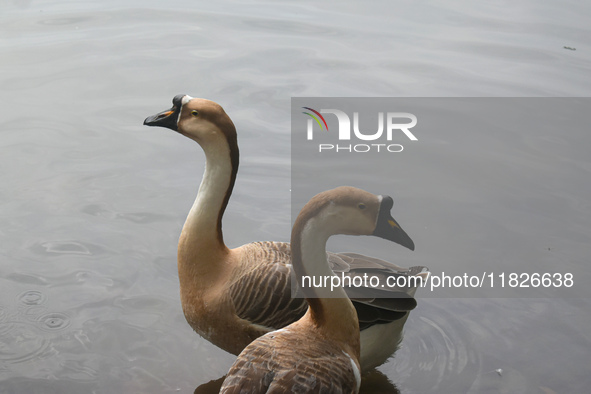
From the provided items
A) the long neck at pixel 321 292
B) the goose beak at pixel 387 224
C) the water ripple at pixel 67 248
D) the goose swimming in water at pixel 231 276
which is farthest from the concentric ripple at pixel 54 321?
the goose beak at pixel 387 224

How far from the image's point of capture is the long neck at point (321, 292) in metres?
3.85

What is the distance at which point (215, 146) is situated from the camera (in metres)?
4.38

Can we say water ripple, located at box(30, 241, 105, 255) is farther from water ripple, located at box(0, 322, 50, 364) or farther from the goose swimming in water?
the goose swimming in water

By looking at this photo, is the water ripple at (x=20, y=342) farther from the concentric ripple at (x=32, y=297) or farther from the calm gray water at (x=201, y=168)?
the concentric ripple at (x=32, y=297)

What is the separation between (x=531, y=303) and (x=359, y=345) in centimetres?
195

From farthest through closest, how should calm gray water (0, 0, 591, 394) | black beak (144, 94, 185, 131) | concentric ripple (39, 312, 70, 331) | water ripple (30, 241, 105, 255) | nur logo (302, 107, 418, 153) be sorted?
Answer: nur logo (302, 107, 418, 153)
water ripple (30, 241, 105, 255)
concentric ripple (39, 312, 70, 331)
calm gray water (0, 0, 591, 394)
black beak (144, 94, 185, 131)

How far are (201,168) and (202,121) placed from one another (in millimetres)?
2447

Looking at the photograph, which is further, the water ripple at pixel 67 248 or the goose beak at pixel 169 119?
the water ripple at pixel 67 248

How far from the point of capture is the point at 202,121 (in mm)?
4391

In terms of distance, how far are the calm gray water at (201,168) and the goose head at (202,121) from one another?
141 centimetres

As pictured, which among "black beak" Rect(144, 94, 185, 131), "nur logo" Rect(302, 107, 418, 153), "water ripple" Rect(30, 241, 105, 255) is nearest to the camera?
"black beak" Rect(144, 94, 185, 131)

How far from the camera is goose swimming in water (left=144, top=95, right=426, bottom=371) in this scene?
4.26m

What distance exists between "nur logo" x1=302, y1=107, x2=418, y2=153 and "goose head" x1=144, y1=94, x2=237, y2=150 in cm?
283

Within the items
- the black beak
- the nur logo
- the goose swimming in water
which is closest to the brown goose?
the goose swimming in water
